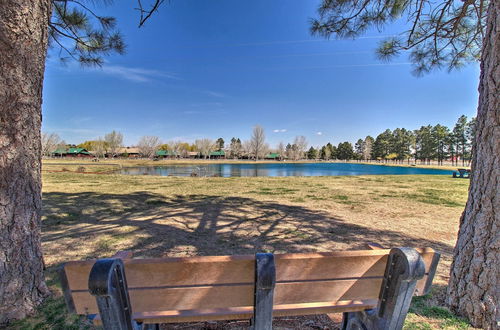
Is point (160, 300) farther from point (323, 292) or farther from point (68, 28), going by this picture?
point (68, 28)

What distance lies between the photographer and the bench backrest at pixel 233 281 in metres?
1.08

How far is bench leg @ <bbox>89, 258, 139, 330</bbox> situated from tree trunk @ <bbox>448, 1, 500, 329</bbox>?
2.41 metres

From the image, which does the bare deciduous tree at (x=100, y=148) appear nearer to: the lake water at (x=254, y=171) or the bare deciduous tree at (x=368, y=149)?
the lake water at (x=254, y=171)

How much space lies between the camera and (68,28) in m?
3.79

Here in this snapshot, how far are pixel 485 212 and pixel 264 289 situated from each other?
1821mm

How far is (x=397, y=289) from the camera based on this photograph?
1.17 m

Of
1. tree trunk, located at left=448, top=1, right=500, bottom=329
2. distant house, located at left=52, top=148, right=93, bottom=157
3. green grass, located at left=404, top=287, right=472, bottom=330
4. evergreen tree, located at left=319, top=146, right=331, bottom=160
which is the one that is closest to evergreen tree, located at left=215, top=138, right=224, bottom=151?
evergreen tree, located at left=319, top=146, right=331, bottom=160

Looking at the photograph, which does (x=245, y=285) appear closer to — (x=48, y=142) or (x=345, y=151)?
(x=48, y=142)

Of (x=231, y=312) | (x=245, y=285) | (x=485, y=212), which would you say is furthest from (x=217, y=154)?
(x=245, y=285)

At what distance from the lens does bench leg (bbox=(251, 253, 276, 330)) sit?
40.8 inches

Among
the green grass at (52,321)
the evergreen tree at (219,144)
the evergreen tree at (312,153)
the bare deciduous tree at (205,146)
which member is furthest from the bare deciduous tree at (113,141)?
the green grass at (52,321)

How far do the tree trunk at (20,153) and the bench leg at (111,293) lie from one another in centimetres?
150

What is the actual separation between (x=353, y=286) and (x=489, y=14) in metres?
2.27

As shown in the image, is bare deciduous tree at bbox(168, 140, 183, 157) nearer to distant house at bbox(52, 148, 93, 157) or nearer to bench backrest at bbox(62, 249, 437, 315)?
distant house at bbox(52, 148, 93, 157)
